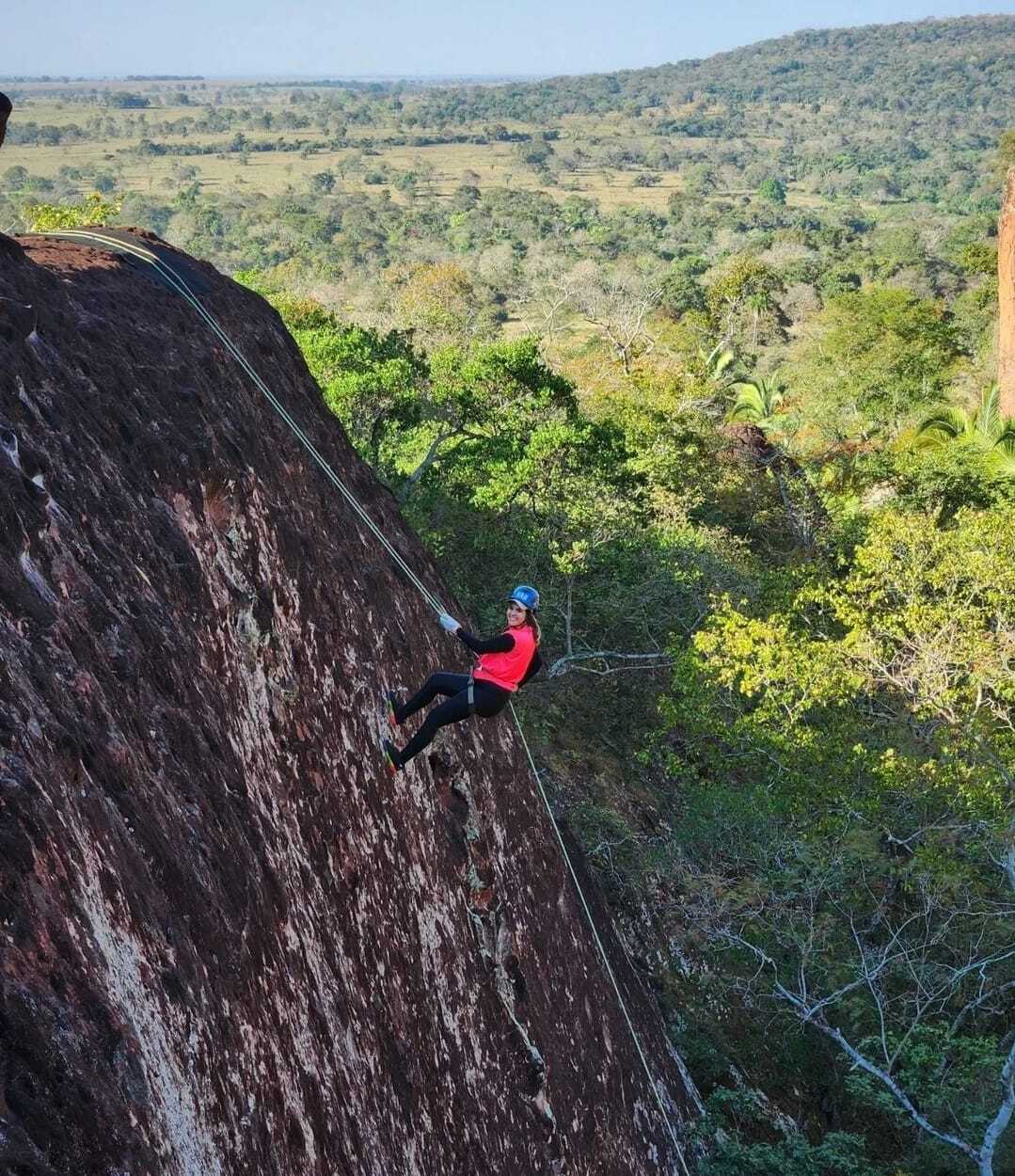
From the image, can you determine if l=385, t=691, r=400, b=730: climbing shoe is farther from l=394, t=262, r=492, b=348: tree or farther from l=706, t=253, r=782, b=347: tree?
l=706, t=253, r=782, b=347: tree

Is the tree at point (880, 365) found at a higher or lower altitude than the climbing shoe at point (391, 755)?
lower

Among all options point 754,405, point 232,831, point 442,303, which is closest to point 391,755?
point 232,831

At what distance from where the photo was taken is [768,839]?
14703 millimetres

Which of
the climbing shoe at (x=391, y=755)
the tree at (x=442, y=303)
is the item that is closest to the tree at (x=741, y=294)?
the tree at (x=442, y=303)

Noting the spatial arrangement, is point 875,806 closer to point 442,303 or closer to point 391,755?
point 391,755

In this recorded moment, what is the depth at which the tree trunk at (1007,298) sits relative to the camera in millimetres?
34125

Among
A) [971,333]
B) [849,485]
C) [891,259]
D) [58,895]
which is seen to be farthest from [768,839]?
[891,259]

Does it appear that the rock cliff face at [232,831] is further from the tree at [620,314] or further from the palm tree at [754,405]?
the palm tree at [754,405]

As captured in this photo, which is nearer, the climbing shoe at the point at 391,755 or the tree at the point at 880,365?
the climbing shoe at the point at 391,755

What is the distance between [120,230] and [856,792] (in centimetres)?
1027

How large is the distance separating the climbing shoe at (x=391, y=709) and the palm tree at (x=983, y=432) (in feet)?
69.8

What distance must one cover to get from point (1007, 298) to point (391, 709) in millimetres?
32295

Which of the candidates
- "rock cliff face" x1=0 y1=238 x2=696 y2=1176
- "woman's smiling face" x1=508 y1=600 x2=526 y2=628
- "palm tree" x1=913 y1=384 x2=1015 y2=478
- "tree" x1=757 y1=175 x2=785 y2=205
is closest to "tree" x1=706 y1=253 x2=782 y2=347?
"palm tree" x1=913 y1=384 x2=1015 y2=478

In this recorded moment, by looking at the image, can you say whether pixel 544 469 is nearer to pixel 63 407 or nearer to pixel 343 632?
pixel 343 632
